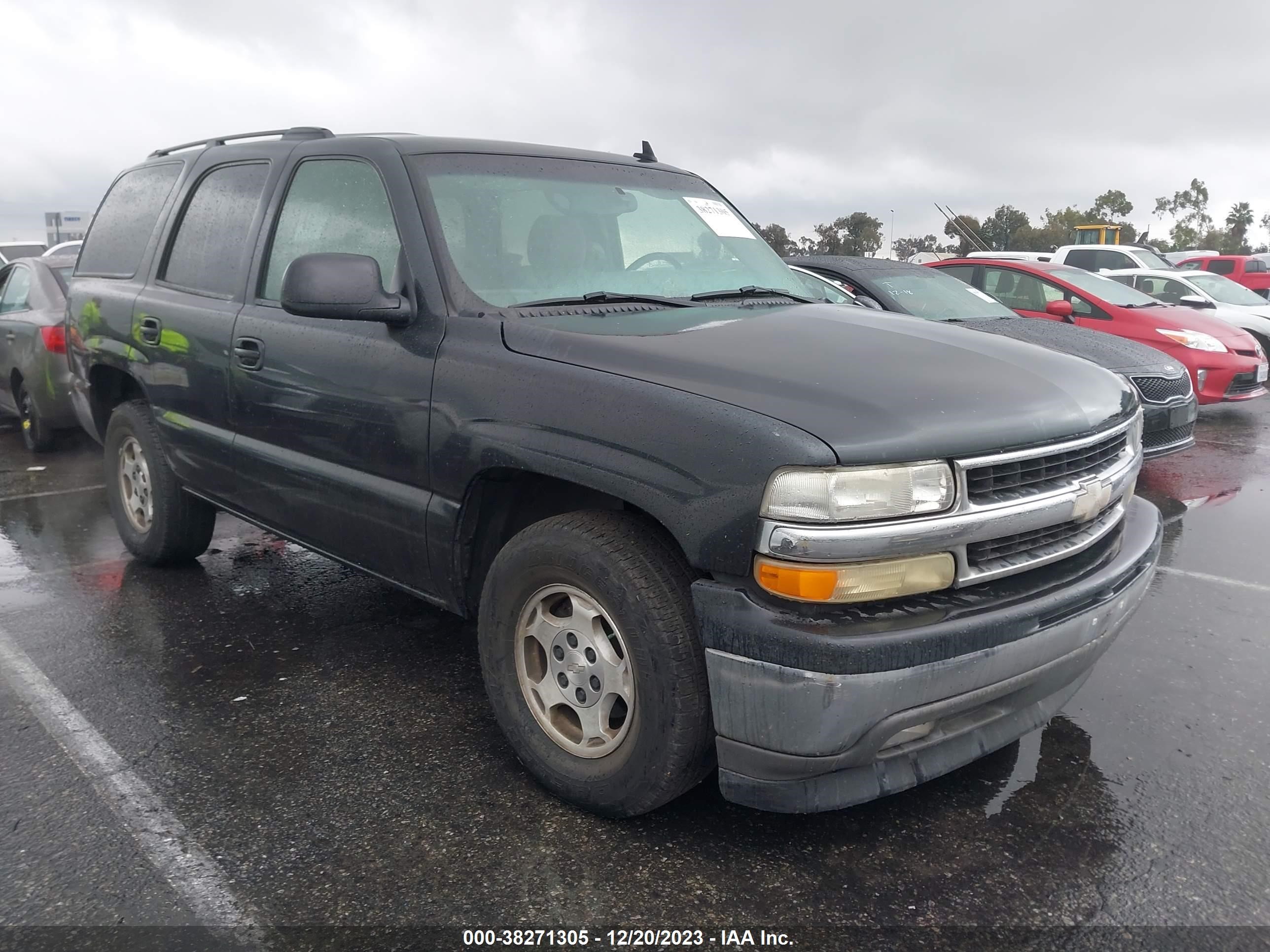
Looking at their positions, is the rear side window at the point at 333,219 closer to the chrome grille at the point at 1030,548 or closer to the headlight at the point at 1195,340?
the chrome grille at the point at 1030,548

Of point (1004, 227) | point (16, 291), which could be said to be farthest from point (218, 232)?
point (1004, 227)

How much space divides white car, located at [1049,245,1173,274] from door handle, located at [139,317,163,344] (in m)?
16.3

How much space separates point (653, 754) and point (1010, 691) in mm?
865

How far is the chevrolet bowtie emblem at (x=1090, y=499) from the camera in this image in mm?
2619

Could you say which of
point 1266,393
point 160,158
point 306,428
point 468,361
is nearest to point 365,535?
point 306,428

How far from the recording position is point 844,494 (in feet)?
7.24

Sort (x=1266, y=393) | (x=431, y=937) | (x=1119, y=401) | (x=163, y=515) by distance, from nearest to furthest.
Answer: (x=431, y=937) < (x=1119, y=401) < (x=163, y=515) < (x=1266, y=393)

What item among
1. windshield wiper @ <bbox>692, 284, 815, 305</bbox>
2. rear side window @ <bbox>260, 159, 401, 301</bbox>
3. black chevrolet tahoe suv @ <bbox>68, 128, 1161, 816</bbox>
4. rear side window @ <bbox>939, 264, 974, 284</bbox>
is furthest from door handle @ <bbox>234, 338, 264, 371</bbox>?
rear side window @ <bbox>939, 264, 974, 284</bbox>

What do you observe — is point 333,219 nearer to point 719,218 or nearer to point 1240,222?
point 719,218

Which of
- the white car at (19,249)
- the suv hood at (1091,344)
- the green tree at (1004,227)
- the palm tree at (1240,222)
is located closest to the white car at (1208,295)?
the suv hood at (1091,344)

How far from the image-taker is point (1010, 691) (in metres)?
2.44

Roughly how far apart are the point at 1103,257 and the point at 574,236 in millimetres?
17275

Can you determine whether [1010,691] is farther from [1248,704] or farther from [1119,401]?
[1248,704]

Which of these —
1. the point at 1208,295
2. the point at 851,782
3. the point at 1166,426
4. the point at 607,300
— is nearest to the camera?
the point at 851,782
